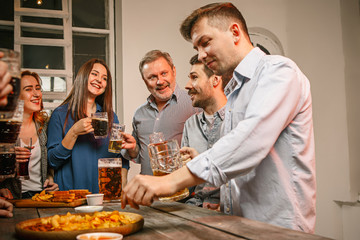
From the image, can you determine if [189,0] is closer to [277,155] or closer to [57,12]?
[57,12]

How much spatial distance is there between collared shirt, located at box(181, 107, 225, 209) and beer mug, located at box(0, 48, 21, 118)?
1.44m

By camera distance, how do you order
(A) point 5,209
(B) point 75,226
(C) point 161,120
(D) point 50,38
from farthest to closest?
1. (D) point 50,38
2. (C) point 161,120
3. (A) point 5,209
4. (B) point 75,226

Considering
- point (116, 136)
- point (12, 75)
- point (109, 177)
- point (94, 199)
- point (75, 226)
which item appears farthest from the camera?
point (116, 136)

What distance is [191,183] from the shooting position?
125 cm

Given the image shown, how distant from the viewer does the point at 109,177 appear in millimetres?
1908

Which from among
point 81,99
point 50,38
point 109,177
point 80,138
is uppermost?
point 50,38

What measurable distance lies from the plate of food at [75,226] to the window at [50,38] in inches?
121

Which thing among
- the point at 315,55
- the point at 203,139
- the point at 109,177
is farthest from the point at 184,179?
the point at 315,55

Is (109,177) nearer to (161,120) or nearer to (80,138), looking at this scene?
(80,138)

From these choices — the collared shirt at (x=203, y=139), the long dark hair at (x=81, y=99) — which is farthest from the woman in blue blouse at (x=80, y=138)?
the collared shirt at (x=203, y=139)

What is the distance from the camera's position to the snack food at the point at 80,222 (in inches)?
42.5

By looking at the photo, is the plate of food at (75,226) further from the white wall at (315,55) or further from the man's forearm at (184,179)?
the white wall at (315,55)

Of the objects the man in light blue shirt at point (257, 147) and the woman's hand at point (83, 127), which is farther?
the woman's hand at point (83, 127)

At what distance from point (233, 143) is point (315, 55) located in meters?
4.11
